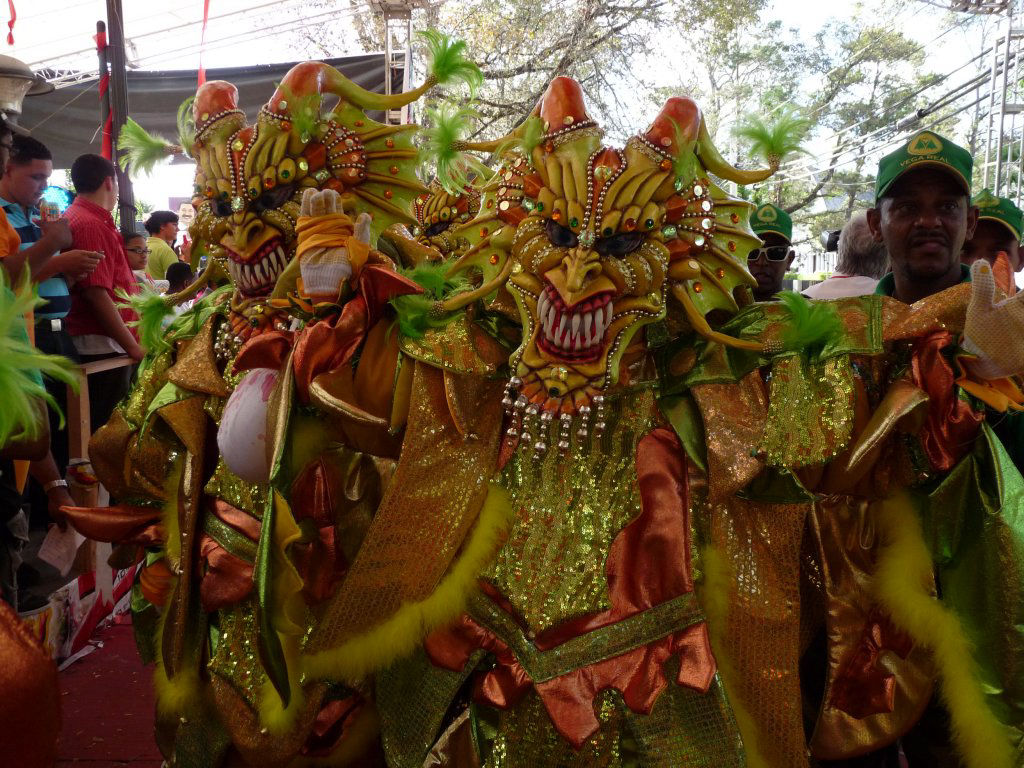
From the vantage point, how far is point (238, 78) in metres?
5.47

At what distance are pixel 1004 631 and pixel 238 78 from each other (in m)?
5.34

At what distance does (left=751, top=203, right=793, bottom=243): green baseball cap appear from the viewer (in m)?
2.92

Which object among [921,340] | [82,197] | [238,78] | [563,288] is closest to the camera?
[563,288]

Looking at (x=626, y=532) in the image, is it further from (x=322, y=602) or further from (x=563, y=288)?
A: (x=322, y=602)

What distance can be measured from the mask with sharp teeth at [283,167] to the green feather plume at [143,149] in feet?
1.12

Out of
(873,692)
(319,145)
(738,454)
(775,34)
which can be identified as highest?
(775,34)

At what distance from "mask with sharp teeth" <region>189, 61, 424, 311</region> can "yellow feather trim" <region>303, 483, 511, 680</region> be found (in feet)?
2.27

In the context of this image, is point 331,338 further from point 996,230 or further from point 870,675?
point 996,230

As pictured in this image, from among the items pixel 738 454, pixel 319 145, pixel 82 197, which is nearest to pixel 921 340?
pixel 738 454

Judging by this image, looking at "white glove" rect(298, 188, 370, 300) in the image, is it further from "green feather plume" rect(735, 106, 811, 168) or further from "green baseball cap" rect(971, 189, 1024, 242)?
→ "green baseball cap" rect(971, 189, 1024, 242)

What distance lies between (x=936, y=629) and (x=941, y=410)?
0.44 metres

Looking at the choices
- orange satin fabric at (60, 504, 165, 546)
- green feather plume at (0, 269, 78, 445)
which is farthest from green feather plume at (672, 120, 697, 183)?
orange satin fabric at (60, 504, 165, 546)

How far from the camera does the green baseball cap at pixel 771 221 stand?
2924mm

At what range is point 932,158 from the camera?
1940mm
